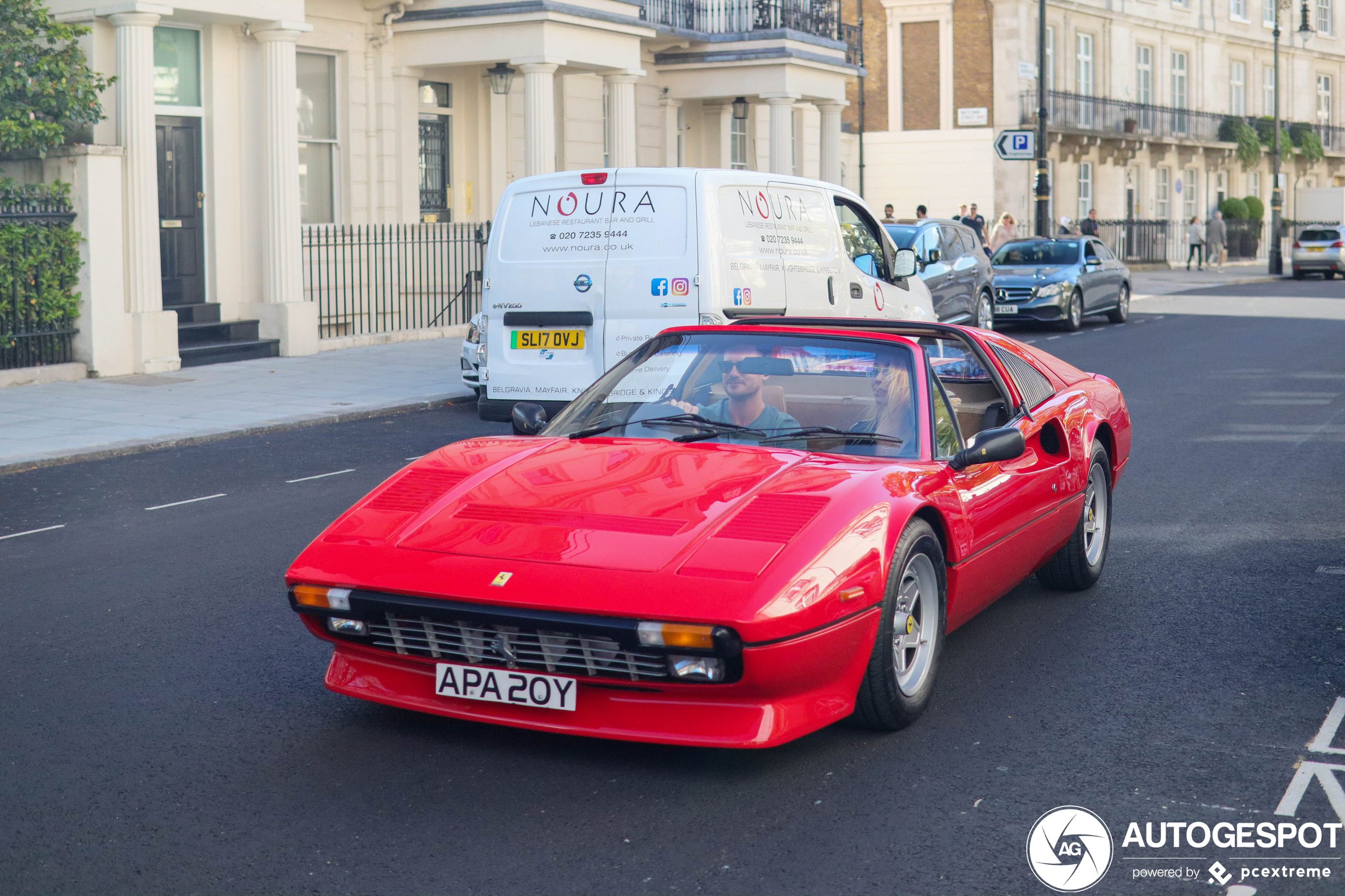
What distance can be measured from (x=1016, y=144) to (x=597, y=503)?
2527cm

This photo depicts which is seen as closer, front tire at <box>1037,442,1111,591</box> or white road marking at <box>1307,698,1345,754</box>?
white road marking at <box>1307,698,1345,754</box>

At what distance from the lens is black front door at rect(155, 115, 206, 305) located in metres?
18.8

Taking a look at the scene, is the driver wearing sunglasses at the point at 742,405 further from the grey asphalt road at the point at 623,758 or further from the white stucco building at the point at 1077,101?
the white stucco building at the point at 1077,101

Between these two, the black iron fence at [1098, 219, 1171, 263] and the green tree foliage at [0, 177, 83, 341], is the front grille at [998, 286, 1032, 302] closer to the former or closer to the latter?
the green tree foliage at [0, 177, 83, 341]

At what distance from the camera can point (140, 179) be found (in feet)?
55.9

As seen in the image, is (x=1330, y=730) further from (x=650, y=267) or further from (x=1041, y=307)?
(x=1041, y=307)

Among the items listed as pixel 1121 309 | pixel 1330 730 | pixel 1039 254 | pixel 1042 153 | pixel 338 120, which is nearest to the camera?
pixel 1330 730

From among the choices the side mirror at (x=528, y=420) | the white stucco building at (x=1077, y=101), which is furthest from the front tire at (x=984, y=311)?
the white stucco building at (x=1077, y=101)

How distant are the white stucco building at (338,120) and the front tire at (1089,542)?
12.5m

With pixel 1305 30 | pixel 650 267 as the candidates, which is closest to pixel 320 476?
pixel 650 267

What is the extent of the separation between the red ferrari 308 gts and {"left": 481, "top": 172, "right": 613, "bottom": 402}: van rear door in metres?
4.85

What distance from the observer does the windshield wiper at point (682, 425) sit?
549 centimetres

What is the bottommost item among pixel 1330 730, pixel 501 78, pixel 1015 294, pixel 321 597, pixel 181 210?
pixel 1330 730

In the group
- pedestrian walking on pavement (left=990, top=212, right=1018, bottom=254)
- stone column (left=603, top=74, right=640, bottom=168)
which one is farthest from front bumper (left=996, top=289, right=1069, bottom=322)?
stone column (left=603, top=74, right=640, bottom=168)
